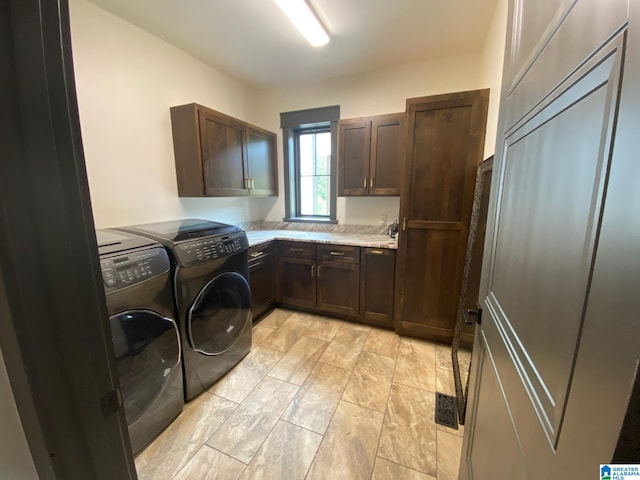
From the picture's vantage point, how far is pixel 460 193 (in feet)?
6.76

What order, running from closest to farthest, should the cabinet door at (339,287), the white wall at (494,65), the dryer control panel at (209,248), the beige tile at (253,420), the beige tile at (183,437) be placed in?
the beige tile at (183,437) → the beige tile at (253,420) → the dryer control panel at (209,248) → the white wall at (494,65) → the cabinet door at (339,287)

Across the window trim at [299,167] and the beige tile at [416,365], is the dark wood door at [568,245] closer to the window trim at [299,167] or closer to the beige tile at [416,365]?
the beige tile at [416,365]

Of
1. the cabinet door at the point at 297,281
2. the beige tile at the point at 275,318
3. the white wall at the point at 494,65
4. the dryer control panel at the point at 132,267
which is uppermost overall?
the white wall at the point at 494,65

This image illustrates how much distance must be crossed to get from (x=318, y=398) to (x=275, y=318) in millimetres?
1220

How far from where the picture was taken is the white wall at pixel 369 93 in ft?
8.23

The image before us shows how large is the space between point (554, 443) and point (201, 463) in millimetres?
1587

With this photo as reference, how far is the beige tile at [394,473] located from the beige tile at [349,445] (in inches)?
1.3

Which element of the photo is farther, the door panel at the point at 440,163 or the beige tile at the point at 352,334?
the beige tile at the point at 352,334

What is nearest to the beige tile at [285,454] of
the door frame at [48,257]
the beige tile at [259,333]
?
the beige tile at [259,333]

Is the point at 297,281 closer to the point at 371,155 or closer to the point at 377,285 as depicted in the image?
the point at 377,285

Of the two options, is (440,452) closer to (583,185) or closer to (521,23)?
(583,185)

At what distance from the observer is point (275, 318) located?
2.86 meters

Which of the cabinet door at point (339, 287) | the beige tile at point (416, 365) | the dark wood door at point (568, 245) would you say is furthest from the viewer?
the cabinet door at point (339, 287)

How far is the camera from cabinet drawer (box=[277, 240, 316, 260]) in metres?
2.75
